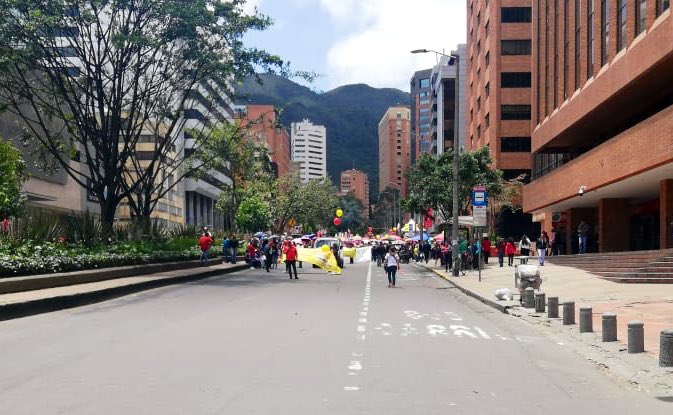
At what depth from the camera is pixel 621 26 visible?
32.9m


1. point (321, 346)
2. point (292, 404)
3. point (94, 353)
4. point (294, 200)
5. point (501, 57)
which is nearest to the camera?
point (292, 404)

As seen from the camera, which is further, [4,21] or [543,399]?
[4,21]

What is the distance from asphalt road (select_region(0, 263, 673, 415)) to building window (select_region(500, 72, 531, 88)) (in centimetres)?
6001

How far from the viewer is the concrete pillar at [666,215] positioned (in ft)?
96.5

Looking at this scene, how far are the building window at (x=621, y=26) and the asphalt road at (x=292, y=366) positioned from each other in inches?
815

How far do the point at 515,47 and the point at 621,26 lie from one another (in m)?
41.5

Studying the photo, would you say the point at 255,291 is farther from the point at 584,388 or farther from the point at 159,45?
the point at 584,388

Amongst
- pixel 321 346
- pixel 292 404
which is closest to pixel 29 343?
pixel 321 346

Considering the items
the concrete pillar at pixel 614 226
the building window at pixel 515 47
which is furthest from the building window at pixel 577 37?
the building window at pixel 515 47

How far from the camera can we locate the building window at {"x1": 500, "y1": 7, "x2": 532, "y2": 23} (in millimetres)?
73500

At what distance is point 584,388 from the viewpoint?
845 cm

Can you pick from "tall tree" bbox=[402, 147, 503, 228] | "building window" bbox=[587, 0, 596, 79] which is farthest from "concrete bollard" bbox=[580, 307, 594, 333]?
"tall tree" bbox=[402, 147, 503, 228]

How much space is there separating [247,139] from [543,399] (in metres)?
44.6

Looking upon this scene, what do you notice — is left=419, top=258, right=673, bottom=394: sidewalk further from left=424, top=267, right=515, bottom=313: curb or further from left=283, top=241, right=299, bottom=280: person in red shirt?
left=283, top=241, right=299, bottom=280: person in red shirt
